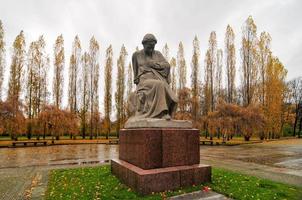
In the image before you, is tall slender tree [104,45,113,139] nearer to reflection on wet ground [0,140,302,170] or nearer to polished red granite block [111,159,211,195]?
reflection on wet ground [0,140,302,170]

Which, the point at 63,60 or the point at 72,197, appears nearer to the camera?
the point at 72,197

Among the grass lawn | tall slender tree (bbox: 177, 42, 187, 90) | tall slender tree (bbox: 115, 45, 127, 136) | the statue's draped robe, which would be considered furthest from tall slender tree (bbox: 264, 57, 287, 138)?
the statue's draped robe

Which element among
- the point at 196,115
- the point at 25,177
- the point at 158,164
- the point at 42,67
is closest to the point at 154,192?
the point at 158,164

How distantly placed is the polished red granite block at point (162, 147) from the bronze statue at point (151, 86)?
0.51 metres

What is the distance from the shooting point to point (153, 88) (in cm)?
501

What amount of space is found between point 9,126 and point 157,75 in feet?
63.8

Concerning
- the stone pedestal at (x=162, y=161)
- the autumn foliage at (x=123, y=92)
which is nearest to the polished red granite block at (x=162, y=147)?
the stone pedestal at (x=162, y=161)

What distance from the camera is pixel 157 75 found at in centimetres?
543

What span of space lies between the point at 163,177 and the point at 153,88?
80.6 inches

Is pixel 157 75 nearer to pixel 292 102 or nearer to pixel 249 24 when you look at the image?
pixel 249 24

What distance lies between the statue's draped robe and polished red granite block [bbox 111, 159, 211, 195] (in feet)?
4.23

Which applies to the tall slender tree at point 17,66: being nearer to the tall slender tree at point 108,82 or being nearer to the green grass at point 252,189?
the tall slender tree at point 108,82

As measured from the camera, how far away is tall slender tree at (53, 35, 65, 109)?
29.8m

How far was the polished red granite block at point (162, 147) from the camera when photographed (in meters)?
4.17
